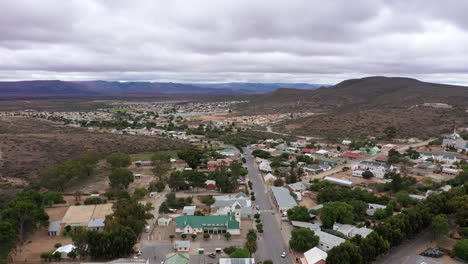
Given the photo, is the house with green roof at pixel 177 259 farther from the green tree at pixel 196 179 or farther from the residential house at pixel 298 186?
the residential house at pixel 298 186

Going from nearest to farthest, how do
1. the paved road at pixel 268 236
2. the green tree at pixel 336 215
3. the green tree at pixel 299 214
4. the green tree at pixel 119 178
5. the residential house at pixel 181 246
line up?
the paved road at pixel 268 236, the residential house at pixel 181 246, the green tree at pixel 336 215, the green tree at pixel 299 214, the green tree at pixel 119 178

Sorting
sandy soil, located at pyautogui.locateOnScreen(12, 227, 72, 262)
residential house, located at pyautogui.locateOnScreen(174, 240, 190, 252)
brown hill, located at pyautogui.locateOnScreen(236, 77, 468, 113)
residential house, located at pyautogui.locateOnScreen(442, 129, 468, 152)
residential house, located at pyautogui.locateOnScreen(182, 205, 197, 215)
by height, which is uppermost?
brown hill, located at pyautogui.locateOnScreen(236, 77, 468, 113)

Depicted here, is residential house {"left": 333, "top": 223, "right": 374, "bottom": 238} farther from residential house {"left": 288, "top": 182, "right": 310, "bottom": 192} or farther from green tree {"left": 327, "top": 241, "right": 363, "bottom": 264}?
residential house {"left": 288, "top": 182, "right": 310, "bottom": 192}

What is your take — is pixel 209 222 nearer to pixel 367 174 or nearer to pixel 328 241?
pixel 328 241

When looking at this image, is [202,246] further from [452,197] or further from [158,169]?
[452,197]

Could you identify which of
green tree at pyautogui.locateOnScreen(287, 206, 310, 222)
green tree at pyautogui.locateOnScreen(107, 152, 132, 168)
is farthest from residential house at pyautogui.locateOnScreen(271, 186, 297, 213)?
green tree at pyautogui.locateOnScreen(107, 152, 132, 168)

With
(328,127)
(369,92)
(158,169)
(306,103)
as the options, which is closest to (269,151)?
(158,169)

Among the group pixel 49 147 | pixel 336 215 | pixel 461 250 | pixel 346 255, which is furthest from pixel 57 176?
pixel 461 250

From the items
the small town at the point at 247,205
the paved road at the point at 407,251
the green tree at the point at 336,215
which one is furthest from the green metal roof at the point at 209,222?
the paved road at the point at 407,251
